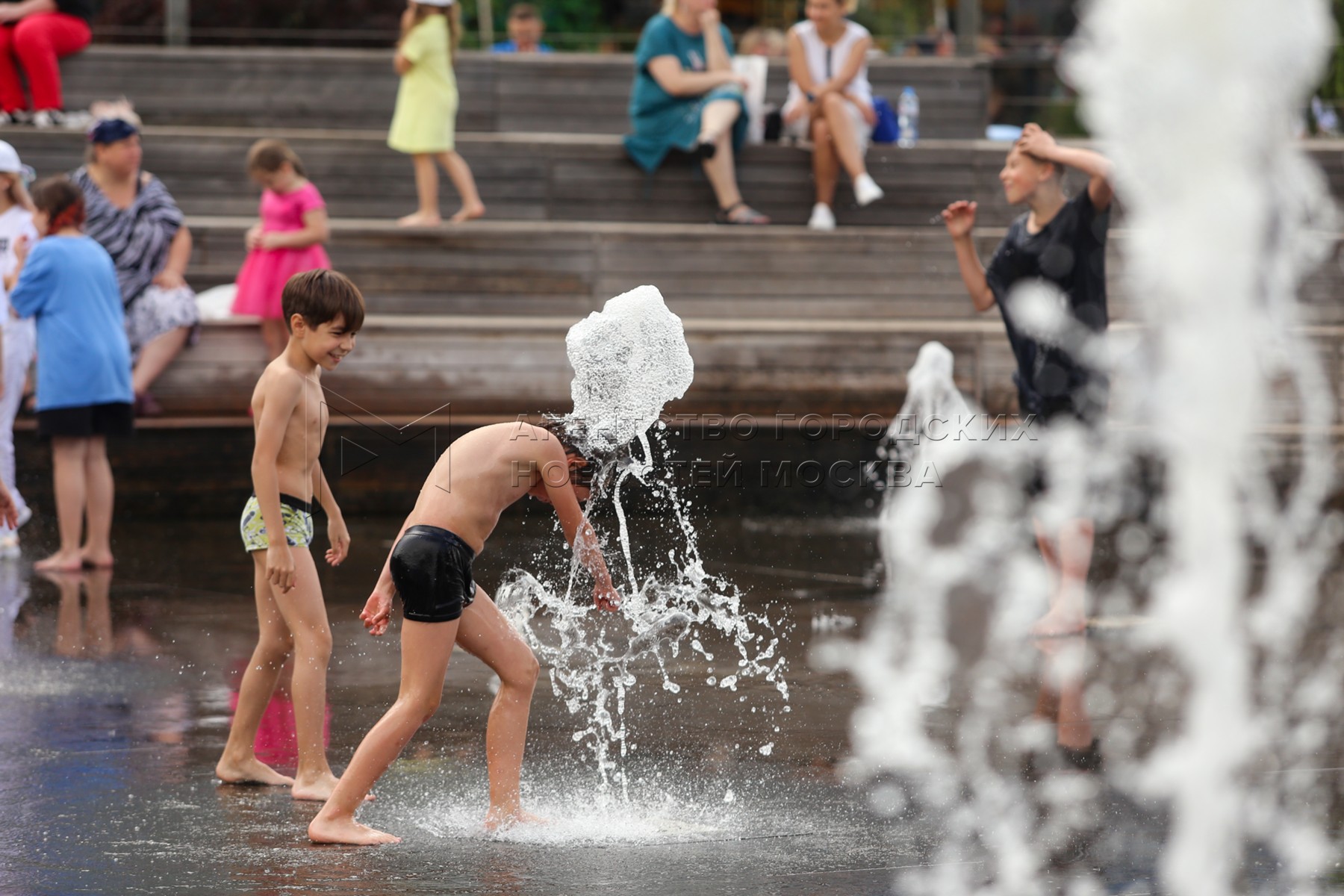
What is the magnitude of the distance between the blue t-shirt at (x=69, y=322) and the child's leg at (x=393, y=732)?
4381mm

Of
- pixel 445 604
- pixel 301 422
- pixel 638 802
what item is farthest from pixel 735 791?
pixel 301 422

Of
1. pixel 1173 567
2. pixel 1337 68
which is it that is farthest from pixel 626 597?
pixel 1337 68

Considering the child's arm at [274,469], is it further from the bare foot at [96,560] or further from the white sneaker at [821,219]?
the white sneaker at [821,219]

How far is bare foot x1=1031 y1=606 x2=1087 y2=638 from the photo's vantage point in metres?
7.00

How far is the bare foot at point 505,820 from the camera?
4.44 m

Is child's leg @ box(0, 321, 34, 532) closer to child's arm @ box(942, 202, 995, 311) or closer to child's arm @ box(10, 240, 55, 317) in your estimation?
child's arm @ box(10, 240, 55, 317)

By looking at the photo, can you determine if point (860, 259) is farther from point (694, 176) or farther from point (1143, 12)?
point (1143, 12)

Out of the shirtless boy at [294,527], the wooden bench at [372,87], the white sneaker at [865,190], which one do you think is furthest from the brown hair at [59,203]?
the wooden bench at [372,87]

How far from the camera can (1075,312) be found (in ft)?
22.6

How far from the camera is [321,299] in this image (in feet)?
15.5

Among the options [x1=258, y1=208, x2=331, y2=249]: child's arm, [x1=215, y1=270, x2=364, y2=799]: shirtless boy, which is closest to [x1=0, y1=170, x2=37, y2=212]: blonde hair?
[x1=258, y1=208, x2=331, y2=249]: child's arm

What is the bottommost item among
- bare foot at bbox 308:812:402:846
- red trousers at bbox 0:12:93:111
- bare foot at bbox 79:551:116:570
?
bare foot at bbox 79:551:116:570

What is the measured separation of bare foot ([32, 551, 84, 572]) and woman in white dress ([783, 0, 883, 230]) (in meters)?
5.92

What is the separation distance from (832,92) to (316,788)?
27.4 ft
